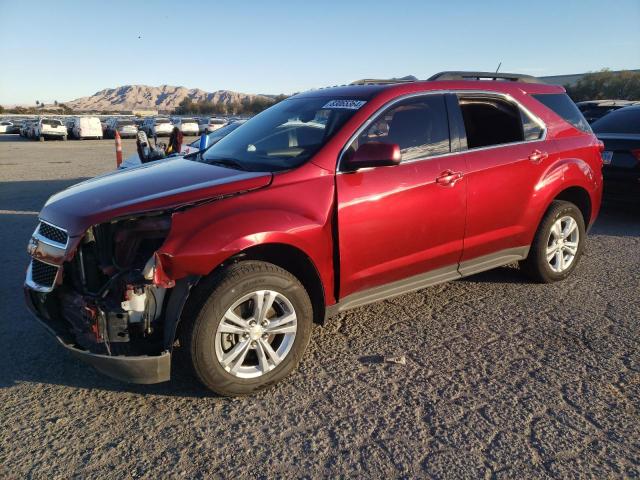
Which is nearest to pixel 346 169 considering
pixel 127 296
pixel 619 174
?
pixel 127 296

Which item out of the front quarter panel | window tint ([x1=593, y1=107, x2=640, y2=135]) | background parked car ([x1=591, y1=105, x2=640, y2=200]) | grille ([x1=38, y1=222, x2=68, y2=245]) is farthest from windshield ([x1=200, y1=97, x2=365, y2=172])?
window tint ([x1=593, y1=107, x2=640, y2=135])

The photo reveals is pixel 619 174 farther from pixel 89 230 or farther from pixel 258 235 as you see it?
pixel 89 230

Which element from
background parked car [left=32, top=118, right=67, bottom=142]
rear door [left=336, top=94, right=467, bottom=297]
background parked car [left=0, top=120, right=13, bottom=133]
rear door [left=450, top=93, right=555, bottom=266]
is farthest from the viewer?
background parked car [left=0, top=120, right=13, bottom=133]

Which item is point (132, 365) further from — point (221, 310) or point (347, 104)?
point (347, 104)

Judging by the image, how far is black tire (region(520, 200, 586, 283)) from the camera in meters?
4.53

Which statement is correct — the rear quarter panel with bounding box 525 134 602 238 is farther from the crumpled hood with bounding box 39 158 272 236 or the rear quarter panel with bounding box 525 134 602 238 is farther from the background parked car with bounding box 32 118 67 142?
the background parked car with bounding box 32 118 67 142

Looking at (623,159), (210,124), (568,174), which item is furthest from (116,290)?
(210,124)

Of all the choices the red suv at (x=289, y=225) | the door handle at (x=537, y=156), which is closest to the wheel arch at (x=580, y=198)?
the red suv at (x=289, y=225)

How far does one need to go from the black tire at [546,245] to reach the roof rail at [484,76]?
122 cm

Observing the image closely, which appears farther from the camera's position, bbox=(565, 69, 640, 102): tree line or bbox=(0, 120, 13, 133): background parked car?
bbox=(0, 120, 13, 133): background parked car

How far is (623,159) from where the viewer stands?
6.89 m

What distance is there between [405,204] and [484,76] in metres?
1.81

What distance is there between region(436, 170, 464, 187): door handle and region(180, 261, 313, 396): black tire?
4.58ft

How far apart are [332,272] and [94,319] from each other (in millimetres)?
1460
